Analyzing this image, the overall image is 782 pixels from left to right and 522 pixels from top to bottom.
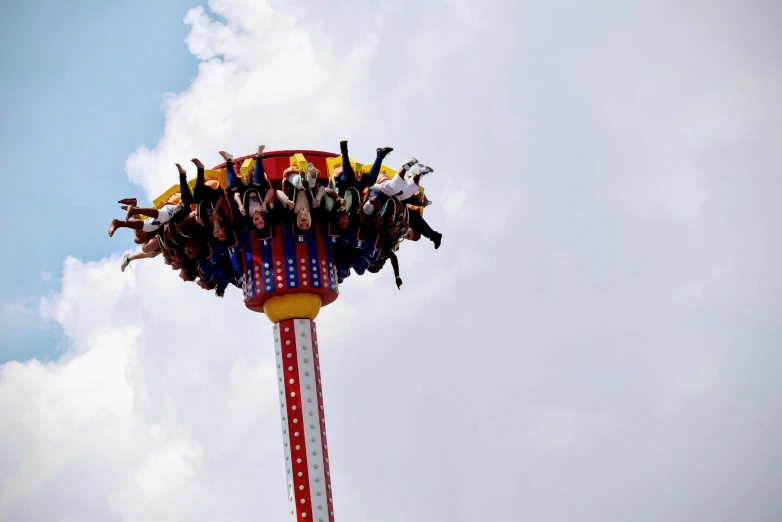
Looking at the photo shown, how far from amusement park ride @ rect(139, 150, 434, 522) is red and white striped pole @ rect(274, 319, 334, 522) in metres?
0.02

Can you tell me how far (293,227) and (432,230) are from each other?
3.04 meters

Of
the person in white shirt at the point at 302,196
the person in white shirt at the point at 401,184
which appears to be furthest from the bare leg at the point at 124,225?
the person in white shirt at the point at 401,184

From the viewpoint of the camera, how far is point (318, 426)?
84.2 ft

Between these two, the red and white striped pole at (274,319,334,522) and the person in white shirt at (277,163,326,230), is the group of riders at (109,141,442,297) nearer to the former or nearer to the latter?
the person in white shirt at (277,163,326,230)

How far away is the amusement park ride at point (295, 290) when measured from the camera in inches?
1006

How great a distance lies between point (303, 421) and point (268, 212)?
11.9 ft

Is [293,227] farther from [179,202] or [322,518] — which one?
[322,518]

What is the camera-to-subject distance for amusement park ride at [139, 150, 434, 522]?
83.9 ft

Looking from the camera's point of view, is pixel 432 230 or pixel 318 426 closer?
pixel 318 426

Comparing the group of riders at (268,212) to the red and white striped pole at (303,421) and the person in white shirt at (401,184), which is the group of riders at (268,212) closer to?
the person in white shirt at (401,184)

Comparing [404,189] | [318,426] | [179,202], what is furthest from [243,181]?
[318,426]

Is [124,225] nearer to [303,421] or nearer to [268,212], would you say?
[268,212]

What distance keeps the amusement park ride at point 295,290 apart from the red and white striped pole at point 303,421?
0.06 feet

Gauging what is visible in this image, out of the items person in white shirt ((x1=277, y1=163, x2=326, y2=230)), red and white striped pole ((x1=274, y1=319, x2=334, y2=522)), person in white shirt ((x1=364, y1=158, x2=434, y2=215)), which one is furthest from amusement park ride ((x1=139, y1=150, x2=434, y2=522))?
person in white shirt ((x1=364, y1=158, x2=434, y2=215))
